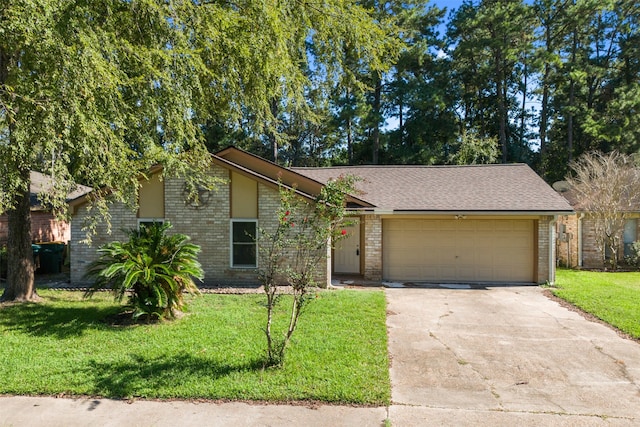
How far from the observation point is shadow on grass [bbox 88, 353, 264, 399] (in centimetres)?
455

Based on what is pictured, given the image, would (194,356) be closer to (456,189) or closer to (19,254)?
(19,254)

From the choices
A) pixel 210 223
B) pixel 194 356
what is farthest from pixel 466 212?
pixel 194 356

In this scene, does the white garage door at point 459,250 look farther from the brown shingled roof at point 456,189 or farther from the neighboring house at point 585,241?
the neighboring house at point 585,241

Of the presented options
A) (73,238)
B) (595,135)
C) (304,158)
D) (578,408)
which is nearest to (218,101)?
(73,238)

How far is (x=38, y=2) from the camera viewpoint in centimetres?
529

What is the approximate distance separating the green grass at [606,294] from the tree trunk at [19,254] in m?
11.9

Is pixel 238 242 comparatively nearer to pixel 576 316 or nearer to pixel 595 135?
pixel 576 316

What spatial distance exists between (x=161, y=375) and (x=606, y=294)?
1060cm

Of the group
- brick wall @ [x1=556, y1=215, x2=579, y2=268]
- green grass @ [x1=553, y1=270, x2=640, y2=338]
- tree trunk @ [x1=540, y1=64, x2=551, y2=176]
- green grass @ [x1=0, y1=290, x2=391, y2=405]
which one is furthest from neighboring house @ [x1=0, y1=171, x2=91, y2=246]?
tree trunk @ [x1=540, y1=64, x2=551, y2=176]

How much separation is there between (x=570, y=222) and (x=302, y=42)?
13.1 m

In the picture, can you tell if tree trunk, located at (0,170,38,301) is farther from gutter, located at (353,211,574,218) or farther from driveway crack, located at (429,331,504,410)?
driveway crack, located at (429,331,504,410)

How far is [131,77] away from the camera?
23.1 feet

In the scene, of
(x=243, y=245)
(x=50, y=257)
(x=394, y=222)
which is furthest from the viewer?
(x=50, y=257)

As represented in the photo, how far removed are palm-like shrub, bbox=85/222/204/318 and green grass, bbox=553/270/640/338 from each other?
8.01 metres
